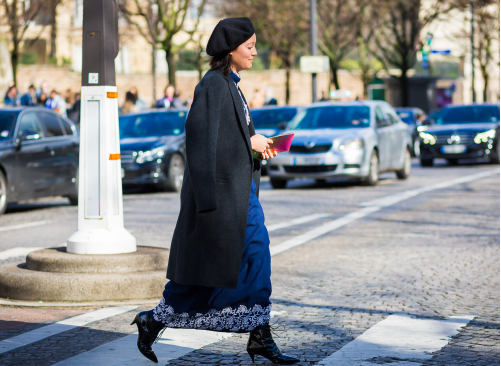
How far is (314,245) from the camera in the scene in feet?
32.7

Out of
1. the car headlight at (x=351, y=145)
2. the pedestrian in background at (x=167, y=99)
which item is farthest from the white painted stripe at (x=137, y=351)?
the pedestrian in background at (x=167, y=99)

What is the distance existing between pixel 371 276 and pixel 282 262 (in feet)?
3.29

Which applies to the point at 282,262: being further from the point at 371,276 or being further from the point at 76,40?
the point at 76,40

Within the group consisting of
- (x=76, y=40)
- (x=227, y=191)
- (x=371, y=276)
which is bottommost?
(x=371, y=276)

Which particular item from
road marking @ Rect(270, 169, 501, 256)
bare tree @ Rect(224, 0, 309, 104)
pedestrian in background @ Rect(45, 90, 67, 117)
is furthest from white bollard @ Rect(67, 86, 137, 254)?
bare tree @ Rect(224, 0, 309, 104)

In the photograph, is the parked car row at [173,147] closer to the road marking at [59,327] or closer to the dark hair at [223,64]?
the road marking at [59,327]

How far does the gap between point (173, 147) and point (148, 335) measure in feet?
39.9

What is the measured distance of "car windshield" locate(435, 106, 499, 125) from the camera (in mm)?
24828

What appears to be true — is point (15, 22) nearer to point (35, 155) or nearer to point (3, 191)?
point (35, 155)

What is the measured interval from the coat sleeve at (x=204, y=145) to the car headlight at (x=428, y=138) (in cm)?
1951

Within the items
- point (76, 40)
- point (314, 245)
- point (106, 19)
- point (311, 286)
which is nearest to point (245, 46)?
point (106, 19)

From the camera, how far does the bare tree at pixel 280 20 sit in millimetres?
48844

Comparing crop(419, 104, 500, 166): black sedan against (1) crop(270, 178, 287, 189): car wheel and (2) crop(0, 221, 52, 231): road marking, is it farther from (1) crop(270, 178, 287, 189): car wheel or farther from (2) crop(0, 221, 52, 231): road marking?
(2) crop(0, 221, 52, 231): road marking

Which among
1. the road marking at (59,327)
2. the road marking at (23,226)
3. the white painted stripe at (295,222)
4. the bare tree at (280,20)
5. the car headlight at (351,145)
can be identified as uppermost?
the bare tree at (280,20)
